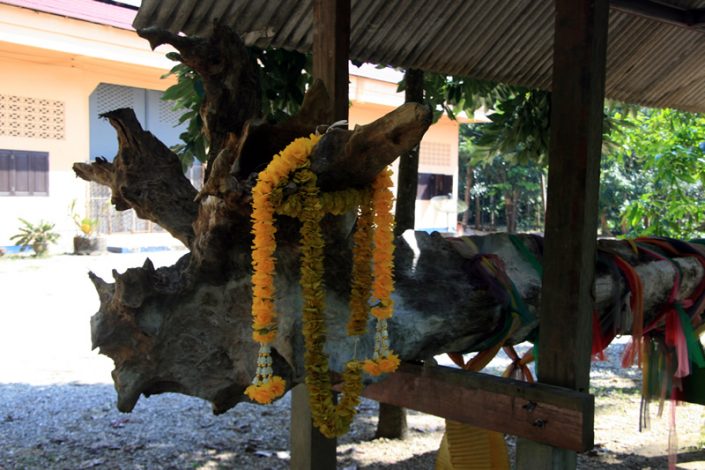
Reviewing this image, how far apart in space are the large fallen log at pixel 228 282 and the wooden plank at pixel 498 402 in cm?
16

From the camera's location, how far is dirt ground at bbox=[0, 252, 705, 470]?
4188mm

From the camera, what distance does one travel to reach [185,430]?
471cm

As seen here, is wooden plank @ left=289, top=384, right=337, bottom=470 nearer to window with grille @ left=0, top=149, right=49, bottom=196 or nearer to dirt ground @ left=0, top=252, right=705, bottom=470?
dirt ground @ left=0, top=252, right=705, bottom=470

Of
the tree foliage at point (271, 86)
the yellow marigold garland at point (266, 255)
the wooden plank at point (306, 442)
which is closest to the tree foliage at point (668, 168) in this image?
the tree foliage at point (271, 86)

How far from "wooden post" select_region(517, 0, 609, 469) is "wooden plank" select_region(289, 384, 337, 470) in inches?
40.9

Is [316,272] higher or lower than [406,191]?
lower

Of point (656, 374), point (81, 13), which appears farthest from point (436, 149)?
point (656, 374)

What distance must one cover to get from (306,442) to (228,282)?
3.72 feet

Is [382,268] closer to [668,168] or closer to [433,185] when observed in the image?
[668,168]

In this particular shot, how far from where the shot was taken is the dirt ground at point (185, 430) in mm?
4188

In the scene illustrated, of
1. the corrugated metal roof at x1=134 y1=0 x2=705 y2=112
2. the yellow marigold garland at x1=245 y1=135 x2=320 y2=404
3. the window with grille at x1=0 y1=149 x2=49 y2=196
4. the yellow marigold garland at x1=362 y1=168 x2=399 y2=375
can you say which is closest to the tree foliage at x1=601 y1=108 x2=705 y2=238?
the corrugated metal roof at x1=134 y1=0 x2=705 y2=112

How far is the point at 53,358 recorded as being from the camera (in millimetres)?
6531

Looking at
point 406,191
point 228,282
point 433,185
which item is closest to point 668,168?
point 406,191

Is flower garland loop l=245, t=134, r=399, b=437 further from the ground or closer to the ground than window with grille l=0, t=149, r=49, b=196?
closer to the ground
